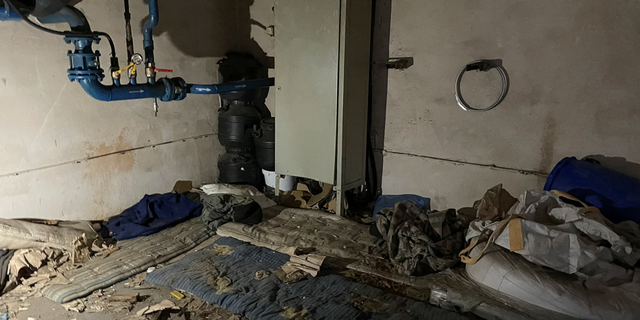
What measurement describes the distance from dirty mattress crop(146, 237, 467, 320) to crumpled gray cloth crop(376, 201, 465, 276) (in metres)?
0.25

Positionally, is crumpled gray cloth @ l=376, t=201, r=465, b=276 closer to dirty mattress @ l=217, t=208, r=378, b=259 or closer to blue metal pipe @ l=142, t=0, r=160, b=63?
dirty mattress @ l=217, t=208, r=378, b=259

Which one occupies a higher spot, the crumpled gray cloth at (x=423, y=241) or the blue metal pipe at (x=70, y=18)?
the blue metal pipe at (x=70, y=18)

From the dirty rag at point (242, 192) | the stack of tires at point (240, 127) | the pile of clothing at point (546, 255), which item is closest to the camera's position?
the pile of clothing at point (546, 255)

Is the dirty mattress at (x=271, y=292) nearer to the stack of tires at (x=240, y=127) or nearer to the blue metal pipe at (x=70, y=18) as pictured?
the stack of tires at (x=240, y=127)

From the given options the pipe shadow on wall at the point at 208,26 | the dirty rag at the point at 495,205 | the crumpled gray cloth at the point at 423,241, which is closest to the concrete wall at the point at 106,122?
the pipe shadow on wall at the point at 208,26

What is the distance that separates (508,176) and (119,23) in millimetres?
2886

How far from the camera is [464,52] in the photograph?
2736mm

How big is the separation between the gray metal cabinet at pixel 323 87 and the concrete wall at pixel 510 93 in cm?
32

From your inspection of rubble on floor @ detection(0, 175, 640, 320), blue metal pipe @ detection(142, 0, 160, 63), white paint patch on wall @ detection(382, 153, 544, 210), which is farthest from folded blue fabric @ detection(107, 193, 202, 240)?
white paint patch on wall @ detection(382, 153, 544, 210)

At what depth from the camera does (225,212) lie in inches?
116

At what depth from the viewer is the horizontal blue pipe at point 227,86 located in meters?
2.87

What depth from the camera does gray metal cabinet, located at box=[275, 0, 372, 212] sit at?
2.77 meters

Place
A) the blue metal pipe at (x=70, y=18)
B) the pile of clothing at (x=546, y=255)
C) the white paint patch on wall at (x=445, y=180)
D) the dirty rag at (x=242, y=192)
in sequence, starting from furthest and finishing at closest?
1. the dirty rag at (x=242, y=192)
2. the white paint patch on wall at (x=445, y=180)
3. the blue metal pipe at (x=70, y=18)
4. the pile of clothing at (x=546, y=255)

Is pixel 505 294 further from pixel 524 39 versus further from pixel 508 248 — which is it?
pixel 524 39
